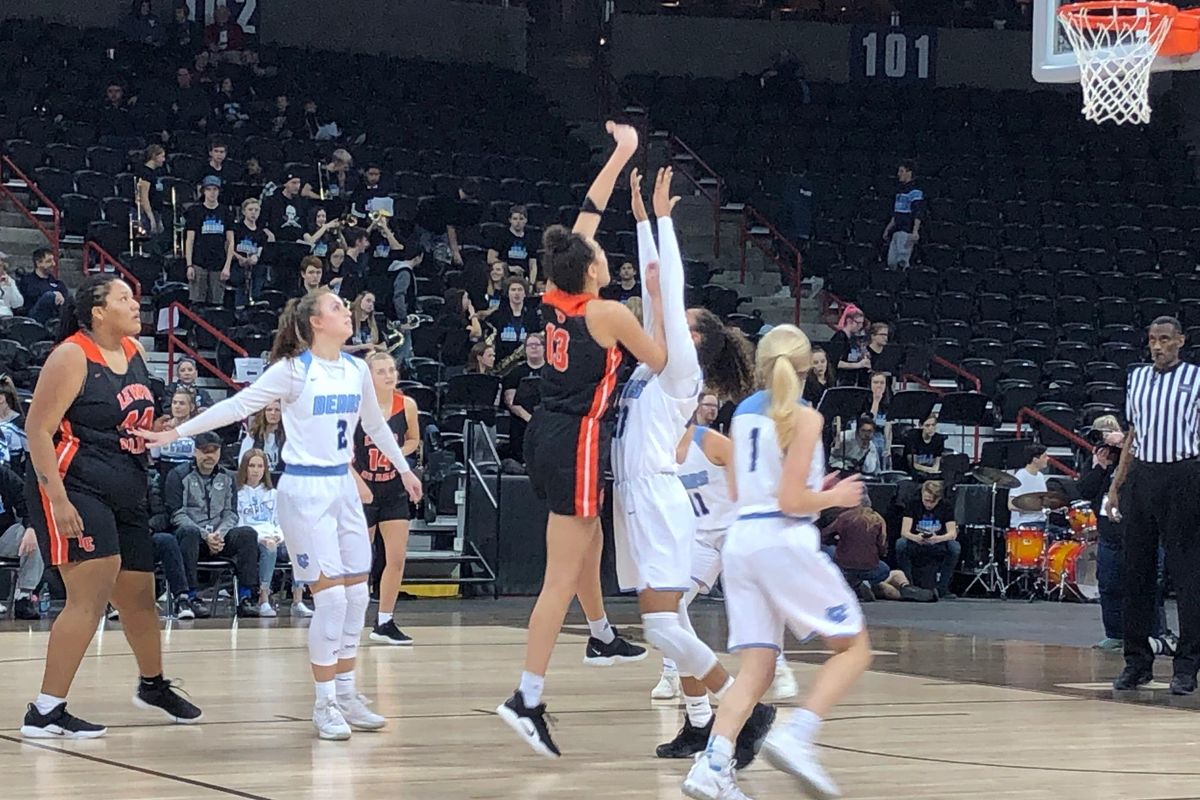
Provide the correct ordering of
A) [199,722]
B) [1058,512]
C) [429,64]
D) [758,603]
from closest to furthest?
[758,603] → [199,722] → [1058,512] → [429,64]

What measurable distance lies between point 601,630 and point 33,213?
1265 cm

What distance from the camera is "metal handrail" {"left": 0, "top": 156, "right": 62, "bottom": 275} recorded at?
1817 cm

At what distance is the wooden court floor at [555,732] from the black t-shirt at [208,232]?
7.64m

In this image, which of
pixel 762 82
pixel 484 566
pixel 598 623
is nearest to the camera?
pixel 598 623

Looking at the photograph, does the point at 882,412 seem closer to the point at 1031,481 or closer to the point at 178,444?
the point at 1031,481

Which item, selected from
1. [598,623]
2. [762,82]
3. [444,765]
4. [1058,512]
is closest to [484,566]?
[1058,512]

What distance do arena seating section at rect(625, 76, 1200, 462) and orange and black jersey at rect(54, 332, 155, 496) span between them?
552 inches

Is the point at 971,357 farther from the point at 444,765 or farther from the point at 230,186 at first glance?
the point at 444,765

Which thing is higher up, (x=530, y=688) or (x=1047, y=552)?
(x=530, y=688)

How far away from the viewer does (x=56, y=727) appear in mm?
7023

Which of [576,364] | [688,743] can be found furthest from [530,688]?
[576,364]

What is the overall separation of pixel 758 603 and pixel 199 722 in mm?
2961

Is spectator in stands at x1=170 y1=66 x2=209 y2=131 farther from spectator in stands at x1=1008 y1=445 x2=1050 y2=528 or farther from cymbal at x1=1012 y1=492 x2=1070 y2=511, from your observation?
cymbal at x1=1012 y1=492 x2=1070 y2=511

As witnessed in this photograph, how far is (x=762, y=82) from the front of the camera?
27234 mm
